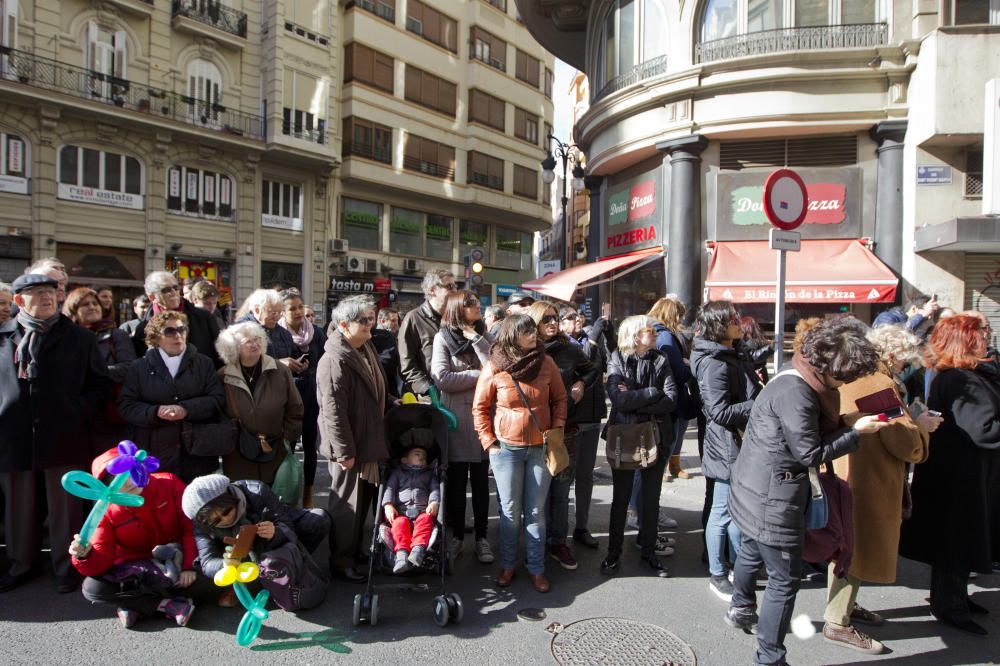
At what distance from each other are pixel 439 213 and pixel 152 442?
2546cm

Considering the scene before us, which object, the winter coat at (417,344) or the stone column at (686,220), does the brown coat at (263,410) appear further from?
the stone column at (686,220)

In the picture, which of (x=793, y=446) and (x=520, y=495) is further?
(x=520, y=495)

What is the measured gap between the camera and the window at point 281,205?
23203mm

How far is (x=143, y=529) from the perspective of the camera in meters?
3.79

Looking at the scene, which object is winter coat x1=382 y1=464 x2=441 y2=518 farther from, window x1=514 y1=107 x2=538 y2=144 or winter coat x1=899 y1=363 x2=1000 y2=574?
window x1=514 y1=107 x2=538 y2=144

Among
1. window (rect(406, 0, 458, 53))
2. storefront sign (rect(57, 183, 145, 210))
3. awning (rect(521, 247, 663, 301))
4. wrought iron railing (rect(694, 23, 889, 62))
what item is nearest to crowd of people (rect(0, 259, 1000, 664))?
awning (rect(521, 247, 663, 301))

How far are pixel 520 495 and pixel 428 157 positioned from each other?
82.1 feet

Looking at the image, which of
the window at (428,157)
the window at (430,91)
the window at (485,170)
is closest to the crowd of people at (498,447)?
the window at (428,157)

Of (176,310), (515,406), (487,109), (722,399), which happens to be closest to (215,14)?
(487,109)

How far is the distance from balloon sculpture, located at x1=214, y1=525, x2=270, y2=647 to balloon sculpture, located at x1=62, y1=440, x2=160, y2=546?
616 mm

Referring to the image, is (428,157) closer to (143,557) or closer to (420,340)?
(420,340)

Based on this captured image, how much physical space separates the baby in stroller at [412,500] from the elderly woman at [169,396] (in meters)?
1.41

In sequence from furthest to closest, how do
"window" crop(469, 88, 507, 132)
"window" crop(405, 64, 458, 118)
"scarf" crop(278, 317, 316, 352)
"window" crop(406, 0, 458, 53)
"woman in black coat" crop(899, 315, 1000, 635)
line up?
"window" crop(469, 88, 507, 132) < "window" crop(405, 64, 458, 118) < "window" crop(406, 0, 458, 53) < "scarf" crop(278, 317, 316, 352) < "woman in black coat" crop(899, 315, 1000, 635)

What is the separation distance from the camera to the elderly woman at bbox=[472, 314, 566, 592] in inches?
165
